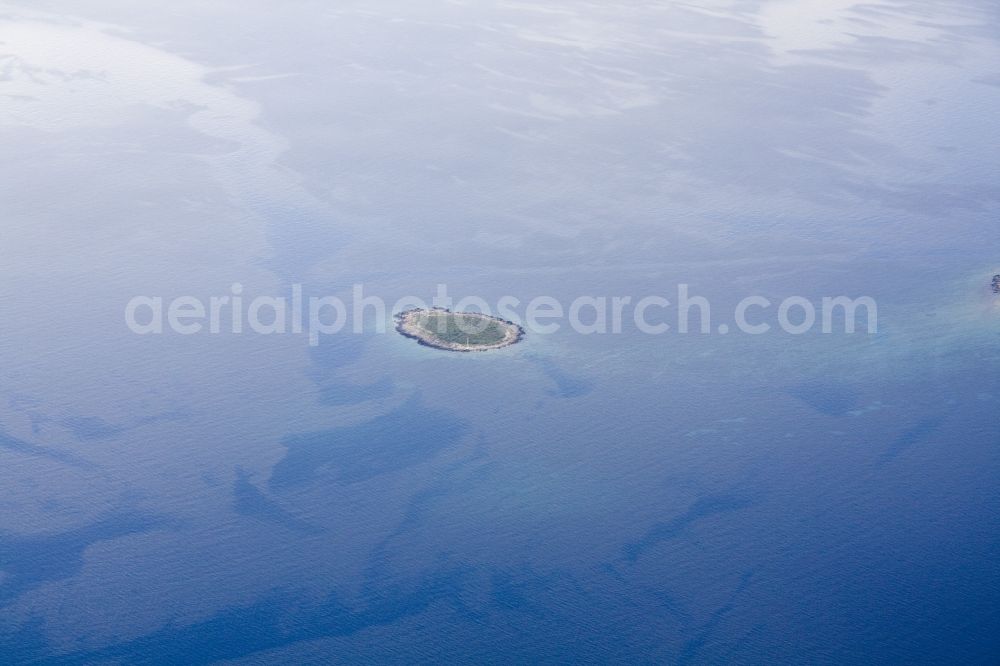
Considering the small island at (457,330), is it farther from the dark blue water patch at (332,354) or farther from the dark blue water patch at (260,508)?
the dark blue water patch at (260,508)

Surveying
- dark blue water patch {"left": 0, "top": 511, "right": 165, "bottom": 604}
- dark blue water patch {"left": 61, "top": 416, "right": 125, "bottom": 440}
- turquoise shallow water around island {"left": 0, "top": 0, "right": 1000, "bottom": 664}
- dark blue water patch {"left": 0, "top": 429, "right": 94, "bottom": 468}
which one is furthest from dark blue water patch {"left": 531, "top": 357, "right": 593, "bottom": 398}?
dark blue water patch {"left": 0, "top": 429, "right": 94, "bottom": 468}

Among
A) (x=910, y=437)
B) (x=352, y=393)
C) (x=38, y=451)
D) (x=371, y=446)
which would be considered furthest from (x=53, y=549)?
(x=910, y=437)

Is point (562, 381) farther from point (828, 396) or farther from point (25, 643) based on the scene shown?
point (25, 643)

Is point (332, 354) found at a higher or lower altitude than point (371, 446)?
higher

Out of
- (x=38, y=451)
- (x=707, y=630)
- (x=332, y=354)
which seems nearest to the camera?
(x=707, y=630)

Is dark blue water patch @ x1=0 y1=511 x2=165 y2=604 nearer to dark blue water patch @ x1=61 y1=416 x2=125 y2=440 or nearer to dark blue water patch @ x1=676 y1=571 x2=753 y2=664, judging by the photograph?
dark blue water patch @ x1=61 y1=416 x2=125 y2=440

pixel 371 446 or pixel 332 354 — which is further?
pixel 332 354

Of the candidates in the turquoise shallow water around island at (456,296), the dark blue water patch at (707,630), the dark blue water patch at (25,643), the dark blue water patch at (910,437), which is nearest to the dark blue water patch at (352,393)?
the turquoise shallow water around island at (456,296)
